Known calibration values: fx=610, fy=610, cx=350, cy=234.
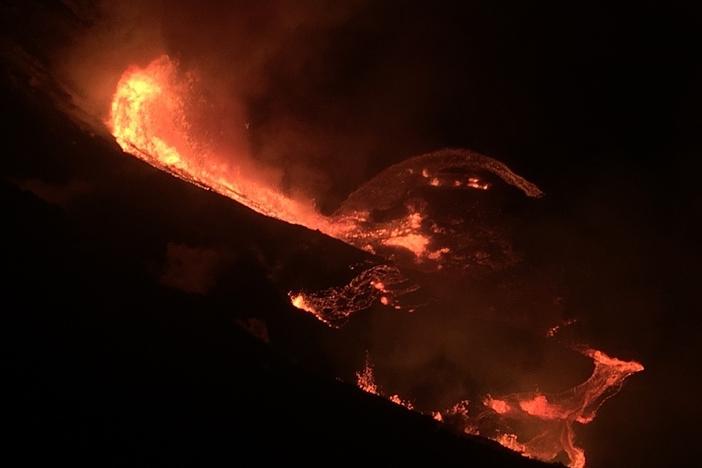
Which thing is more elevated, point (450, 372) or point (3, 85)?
point (450, 372)

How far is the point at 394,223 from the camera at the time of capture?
11133mm

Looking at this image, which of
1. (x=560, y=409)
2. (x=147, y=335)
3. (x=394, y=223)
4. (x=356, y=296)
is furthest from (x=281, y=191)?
(x=560, y=409)

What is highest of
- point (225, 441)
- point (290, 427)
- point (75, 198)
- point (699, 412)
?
point (699, 412)

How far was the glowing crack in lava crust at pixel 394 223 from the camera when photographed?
8953 mm

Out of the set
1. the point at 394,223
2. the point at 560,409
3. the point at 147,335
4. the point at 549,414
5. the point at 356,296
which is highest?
the point at 394,223

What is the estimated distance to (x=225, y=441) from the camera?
200 inches

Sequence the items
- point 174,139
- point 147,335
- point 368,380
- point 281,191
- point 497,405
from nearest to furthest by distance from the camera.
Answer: point 147,335, point 368,380, point 174,139, point 497,405, point 281,191

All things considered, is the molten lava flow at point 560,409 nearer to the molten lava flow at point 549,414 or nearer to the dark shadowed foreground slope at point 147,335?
the molten lava flow at point 549,414

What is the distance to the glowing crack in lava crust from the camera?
895 centimetres

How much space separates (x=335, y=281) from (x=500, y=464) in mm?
3256

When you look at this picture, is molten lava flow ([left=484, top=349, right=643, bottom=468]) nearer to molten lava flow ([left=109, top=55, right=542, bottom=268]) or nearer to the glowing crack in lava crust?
the glowing crack in lava crust

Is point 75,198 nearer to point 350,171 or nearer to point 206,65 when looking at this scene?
point 206,65

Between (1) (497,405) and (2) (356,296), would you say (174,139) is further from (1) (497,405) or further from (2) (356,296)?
(1) (497,405)

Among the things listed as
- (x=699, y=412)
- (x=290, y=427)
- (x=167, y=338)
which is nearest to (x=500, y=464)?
(x=290, y=427)
